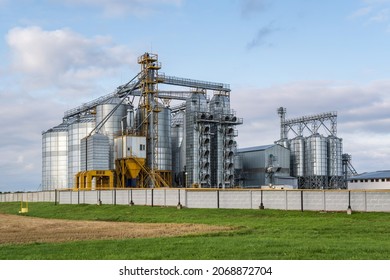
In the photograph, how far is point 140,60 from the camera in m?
79.1

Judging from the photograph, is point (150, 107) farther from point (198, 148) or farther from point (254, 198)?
point (254, 198)

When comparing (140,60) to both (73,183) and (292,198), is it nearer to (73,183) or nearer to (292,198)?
(73,183)

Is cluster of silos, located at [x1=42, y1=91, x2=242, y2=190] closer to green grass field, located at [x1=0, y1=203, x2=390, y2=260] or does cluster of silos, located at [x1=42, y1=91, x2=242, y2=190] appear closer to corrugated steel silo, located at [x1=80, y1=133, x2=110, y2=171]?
corrugated steel silo, located at [x1=80, y1=133, x2=110, y2=171]

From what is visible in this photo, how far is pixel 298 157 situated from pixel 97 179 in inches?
1536

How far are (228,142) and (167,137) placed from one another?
31.1 ft

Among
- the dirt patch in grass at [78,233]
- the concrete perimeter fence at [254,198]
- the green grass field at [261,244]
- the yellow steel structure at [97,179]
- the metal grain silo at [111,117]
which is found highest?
the metal grain silo at [111,117]

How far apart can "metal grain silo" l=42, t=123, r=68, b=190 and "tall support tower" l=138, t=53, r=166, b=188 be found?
22084mm

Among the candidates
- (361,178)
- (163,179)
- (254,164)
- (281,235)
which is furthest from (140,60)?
(281,235)

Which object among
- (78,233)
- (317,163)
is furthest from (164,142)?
(78,233)

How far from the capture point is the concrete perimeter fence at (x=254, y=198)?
42250mm

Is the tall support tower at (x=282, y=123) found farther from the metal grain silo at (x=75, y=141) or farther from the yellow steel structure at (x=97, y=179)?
the yellow steel structure at (x=97, y=179)

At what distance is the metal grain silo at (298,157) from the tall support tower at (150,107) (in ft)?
99.7

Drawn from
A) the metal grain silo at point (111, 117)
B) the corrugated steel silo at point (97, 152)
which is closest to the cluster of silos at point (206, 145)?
the metal grain silo at point (111, 117)

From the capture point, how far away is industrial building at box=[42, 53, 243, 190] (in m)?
75.7
